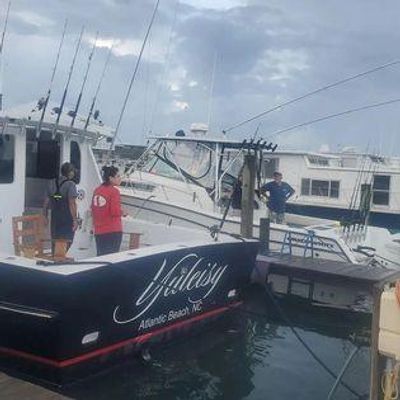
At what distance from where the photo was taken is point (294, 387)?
7422 mm

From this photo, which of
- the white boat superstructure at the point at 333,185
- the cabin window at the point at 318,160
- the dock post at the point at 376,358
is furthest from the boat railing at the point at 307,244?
the cabin window at the point at 318,160

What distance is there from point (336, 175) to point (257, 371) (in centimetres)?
1480

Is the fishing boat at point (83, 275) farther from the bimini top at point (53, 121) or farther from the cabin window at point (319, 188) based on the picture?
the cabin window at point (319, 188)

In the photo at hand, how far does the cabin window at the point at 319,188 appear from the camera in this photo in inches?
861

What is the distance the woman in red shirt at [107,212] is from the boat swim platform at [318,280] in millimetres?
3624

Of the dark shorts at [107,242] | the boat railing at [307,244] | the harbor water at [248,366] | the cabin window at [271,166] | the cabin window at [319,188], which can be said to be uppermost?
the cabin window at [271,166]

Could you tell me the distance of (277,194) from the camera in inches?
509

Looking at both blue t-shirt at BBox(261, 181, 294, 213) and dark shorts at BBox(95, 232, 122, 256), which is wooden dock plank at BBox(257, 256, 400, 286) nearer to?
blue t-shirt at BBox(261, 181, 294, 213)

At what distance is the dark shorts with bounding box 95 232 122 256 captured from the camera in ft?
25.5

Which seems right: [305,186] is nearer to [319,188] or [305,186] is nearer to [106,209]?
[319,188]

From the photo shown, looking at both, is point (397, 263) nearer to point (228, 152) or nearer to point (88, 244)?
point (228, 152)

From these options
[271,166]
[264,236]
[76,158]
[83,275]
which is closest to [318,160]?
[271,166]

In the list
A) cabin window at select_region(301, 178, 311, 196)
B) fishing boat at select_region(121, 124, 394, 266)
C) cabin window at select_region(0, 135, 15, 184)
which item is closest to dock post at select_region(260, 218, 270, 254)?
fishing boat at select_region(121, 124, 394, 266)

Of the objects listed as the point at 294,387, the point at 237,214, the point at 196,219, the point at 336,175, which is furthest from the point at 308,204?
the point at 294,387
